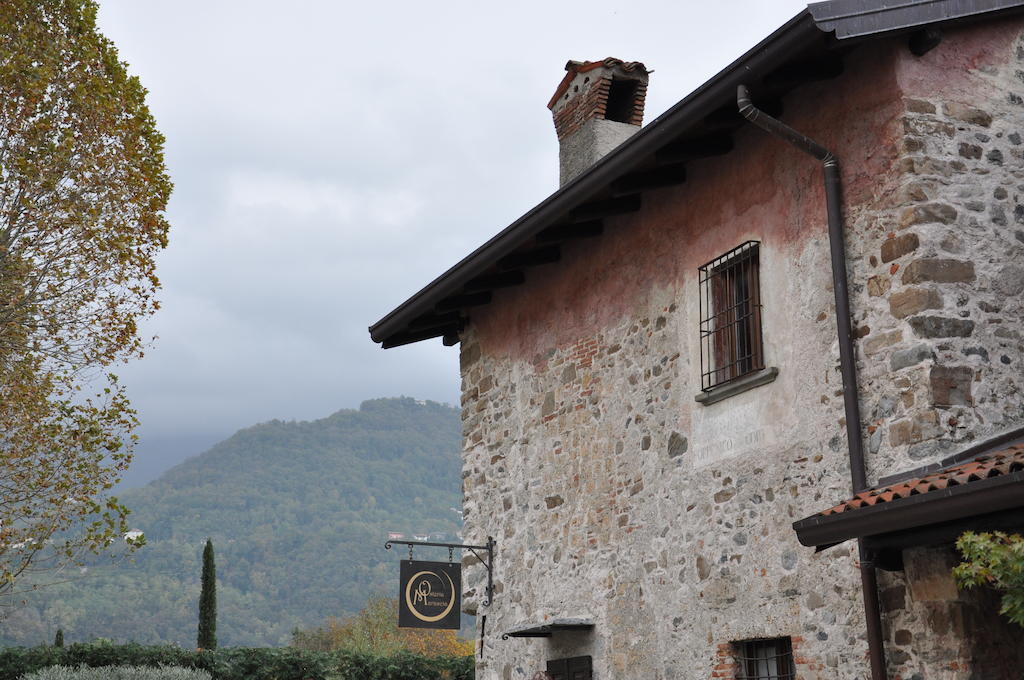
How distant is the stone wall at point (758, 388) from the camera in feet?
23.7

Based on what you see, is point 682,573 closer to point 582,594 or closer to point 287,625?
point 582,594

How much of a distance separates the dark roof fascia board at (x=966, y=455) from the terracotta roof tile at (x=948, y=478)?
7 cm

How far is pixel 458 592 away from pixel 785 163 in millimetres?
5650

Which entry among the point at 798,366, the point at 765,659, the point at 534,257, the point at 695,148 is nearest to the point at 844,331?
the point at 798,366

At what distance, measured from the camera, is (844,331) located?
294 inches

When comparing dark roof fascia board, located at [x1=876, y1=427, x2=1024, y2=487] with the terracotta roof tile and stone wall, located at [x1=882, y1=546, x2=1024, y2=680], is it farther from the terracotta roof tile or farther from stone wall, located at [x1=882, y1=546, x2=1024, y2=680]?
stone wall, located at [x1=882, y1=546, x2=1024, y2=680]

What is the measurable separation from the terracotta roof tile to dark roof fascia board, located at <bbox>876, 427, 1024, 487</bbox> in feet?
0.23

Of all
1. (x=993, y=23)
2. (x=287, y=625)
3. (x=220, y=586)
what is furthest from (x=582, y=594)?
(x=220, y=586)

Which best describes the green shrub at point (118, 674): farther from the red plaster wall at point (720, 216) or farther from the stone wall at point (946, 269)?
the stone wall at point (946, 269)

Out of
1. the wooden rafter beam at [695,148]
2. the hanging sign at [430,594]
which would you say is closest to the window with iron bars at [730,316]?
the wooden rafter beam at [695,148]

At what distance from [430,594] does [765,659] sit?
4309 millimetres

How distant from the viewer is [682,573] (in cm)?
894

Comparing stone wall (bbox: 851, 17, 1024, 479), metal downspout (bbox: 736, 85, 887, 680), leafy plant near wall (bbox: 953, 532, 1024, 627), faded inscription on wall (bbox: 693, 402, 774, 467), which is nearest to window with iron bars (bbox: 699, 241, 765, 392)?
faded inscription on wall (bbox: 693, 402, 774, 467)

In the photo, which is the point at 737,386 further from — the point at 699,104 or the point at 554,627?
the point at 554,627
